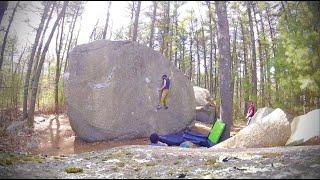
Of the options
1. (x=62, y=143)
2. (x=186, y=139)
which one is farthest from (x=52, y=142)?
(x=186, y=139)

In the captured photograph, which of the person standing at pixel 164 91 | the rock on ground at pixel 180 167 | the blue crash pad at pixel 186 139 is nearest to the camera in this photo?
the rock on ground at pixel 180 167

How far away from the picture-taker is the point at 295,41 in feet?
32.2

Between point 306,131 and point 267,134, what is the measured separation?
3.48 feet

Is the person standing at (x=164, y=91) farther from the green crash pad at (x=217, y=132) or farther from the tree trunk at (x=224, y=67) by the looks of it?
the tree trunk at (x=224, y=67)

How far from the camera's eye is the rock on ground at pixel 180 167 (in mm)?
4094

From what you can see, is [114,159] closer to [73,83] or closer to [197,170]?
[197,170]

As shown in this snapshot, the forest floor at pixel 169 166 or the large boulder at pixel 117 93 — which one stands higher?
the large boulder at pixel 117 93

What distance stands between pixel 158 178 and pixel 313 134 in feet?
15.7

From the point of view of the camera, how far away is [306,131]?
7516mm

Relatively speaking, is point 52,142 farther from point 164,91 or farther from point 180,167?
point 180,167

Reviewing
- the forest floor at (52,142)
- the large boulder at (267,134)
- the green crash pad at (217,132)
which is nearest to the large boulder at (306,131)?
the large boulder at (267,134)

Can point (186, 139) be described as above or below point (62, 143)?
above

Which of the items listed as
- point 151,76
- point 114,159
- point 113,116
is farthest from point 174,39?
point 114,159

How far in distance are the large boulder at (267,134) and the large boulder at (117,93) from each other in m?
5.72
